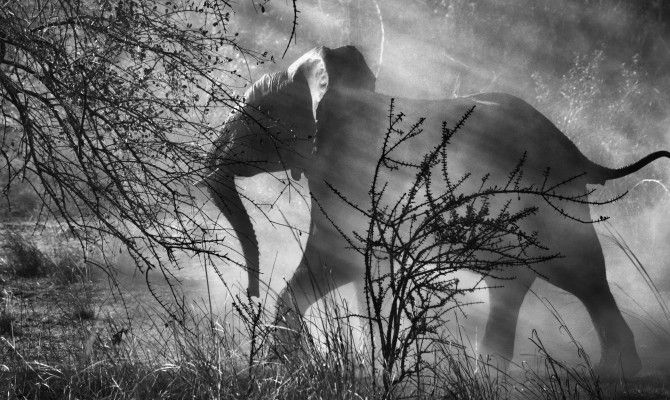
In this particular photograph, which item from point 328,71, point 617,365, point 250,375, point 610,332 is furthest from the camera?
point 328,71

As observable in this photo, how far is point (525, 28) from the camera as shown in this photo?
10.9 m

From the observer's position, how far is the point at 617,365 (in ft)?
14.1

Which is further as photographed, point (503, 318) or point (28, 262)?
point (28, 262)

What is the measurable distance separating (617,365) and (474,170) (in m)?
1.35

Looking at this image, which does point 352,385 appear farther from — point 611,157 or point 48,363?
point 611,157

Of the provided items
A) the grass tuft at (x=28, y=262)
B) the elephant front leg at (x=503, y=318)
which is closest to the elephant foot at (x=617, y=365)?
the elephant front leg at (x=503, y=318)

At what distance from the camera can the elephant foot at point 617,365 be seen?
13.9ft

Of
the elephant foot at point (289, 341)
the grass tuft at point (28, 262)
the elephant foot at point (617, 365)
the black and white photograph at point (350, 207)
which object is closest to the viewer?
the black and white photograph at point (350, 207)

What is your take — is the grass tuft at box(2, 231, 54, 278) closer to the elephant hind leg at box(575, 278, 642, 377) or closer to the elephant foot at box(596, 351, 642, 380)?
the elephant hind leg at box(575, 278, 642, 377)

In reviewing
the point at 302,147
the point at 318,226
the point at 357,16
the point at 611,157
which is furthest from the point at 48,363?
the point at 357,16

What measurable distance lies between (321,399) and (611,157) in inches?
339

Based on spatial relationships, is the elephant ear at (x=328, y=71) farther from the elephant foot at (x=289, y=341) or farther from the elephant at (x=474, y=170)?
the elephant foot at (x=289, y=341)

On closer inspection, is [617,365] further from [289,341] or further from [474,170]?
[289,341]

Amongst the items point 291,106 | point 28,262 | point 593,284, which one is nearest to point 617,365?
point 593,284
